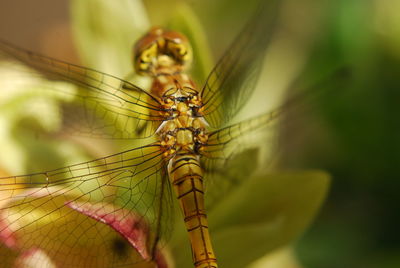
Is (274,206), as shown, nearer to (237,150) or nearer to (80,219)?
(237,150)

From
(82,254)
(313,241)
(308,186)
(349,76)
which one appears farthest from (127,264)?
(313,241)

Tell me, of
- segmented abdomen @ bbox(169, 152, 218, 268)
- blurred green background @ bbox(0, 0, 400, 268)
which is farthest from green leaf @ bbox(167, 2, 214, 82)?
blurred green background @ bbox(0, 0, 400, 268)

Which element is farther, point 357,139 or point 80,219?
point 357,139

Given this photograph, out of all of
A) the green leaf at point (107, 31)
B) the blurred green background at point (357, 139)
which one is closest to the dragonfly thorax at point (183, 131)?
the green leaf at point (107, 31)

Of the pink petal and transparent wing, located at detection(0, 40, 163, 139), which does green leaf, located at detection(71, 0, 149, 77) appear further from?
the pink petal

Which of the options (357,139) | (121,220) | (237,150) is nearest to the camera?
(121,220)

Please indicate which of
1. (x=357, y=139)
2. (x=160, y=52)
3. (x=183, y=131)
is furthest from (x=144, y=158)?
(x=357, y=139)

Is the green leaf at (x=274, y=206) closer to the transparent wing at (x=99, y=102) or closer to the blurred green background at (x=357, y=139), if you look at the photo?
the transparent wing at (x=99, y=102)
